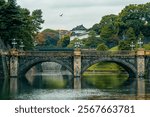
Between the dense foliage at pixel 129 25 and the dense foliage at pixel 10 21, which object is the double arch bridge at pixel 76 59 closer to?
the dense foliage at pixel 10 21

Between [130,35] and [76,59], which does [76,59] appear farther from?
[130,35]

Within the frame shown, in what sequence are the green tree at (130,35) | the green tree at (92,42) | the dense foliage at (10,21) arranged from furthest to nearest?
the green tree at (92,42)
the green tree at (130,35)
the dense foliage at (10,21)

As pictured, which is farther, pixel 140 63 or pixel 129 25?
pixel 129 25

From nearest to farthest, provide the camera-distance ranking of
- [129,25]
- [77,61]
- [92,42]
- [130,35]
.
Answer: [77,61] → [130,35] → [129,25] → [92,42]

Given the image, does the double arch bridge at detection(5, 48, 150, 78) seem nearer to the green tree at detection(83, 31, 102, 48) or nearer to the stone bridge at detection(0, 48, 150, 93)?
the stone bridge at detection(0, 48, 150, 93)

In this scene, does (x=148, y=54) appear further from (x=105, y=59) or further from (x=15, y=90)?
(x=15, y=90)

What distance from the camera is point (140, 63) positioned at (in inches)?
4161

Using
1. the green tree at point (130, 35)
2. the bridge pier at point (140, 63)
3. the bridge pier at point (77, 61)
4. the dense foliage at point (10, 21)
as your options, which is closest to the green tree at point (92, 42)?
the green tree at point (130, 35)

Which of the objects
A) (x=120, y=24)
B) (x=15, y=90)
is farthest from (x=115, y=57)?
(x=120, y=24)

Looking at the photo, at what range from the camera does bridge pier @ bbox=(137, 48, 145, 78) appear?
105600 millimetres

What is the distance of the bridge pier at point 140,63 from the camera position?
10560 centimetres

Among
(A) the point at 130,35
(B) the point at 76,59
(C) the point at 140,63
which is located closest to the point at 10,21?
(B) the point at 76,59

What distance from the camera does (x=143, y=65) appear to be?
106m

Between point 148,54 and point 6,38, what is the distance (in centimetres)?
2758
